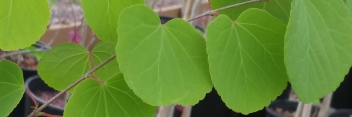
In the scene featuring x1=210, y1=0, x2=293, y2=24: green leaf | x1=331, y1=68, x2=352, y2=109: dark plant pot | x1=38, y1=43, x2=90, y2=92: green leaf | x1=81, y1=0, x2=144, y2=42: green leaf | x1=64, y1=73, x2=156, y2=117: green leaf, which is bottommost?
x1=331, y1=68, x2=352, y2=109: dark plant pot

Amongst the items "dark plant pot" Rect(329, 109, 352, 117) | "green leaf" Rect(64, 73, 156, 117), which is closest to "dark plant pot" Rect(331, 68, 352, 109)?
"dark plant pot" Rect(329, 109, 352, 117)

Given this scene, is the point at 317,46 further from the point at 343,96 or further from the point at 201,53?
the point at 343,96

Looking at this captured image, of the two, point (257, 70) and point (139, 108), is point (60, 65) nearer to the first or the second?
point (139, 108)

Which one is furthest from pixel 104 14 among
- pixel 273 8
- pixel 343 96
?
pixel 343 96

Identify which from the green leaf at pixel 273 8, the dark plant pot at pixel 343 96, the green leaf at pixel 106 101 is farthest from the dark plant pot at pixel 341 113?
the green leaf at pixel 106 101

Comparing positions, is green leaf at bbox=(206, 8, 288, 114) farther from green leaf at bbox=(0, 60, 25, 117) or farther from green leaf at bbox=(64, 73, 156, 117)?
green leaf at bbox=(0, 60, 25, 117)
